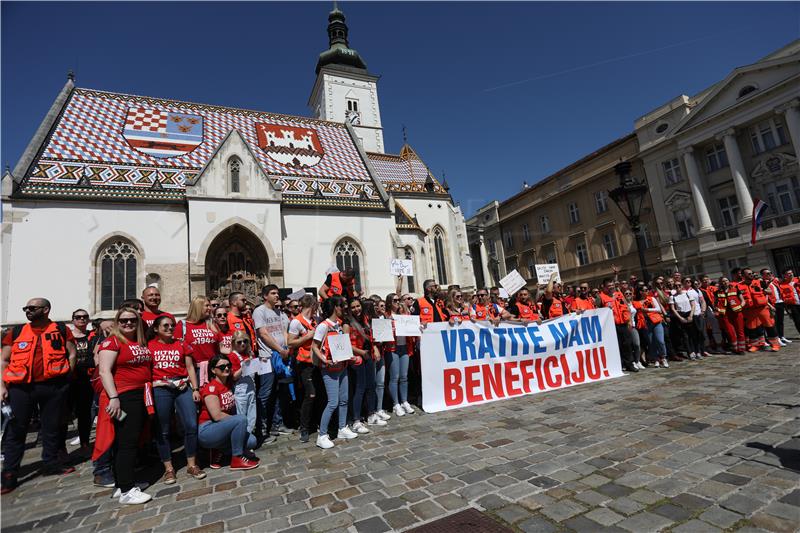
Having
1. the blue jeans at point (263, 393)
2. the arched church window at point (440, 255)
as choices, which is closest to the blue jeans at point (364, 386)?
the blue jeans at point (263, 393)

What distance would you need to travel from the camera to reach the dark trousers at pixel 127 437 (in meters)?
3.63

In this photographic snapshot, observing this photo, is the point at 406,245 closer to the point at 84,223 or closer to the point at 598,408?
the point at 84,223

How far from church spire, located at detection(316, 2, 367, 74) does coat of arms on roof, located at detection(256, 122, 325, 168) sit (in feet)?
62.2

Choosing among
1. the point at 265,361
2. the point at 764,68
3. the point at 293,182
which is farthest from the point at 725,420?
the point at 764,68

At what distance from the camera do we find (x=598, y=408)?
5.37 m

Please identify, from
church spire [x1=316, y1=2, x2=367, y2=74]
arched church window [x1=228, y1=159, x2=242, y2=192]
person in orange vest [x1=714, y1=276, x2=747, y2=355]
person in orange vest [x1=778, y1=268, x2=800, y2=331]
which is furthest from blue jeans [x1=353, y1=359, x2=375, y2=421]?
church spire [x1=316, y1=2, x2=367, y2=74]

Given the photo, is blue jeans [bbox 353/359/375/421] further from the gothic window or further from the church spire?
the church spire

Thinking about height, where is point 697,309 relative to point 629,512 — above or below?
above

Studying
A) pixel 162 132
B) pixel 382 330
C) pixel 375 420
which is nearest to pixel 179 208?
pixel 162 132

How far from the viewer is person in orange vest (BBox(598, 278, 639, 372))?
8.41 metres

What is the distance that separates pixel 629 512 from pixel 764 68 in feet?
97.5

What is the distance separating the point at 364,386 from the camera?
574 cm

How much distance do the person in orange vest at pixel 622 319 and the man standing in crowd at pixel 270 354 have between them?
23.0 ft

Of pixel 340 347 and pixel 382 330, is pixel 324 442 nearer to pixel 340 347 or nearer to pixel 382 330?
pixel 340 347
